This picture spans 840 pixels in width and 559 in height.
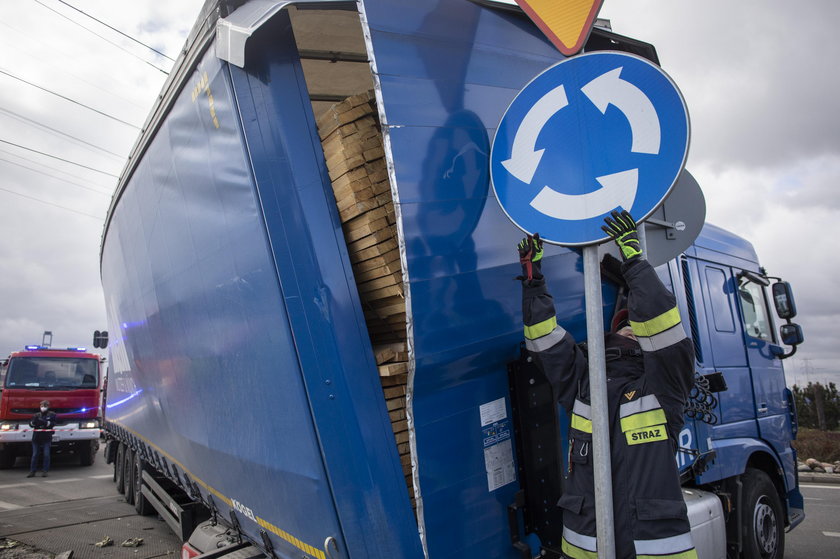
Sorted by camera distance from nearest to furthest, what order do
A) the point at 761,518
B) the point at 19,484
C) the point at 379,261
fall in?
the point at 379,261 → the point at 761,518 → the point at 19,484

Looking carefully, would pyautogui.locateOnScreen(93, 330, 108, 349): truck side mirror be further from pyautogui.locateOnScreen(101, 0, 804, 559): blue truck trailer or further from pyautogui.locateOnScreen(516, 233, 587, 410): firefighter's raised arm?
pyautogui.locateOnScreen(516, 233, 587, 410): firefighter's raised arm

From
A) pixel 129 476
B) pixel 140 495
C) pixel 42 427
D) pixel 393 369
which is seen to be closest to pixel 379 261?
pixel 393 369

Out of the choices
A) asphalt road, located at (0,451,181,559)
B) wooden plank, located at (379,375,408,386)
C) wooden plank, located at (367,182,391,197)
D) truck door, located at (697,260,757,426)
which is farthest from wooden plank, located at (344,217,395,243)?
asphalt road, located at (0,451,181,559)

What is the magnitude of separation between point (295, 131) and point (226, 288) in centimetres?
85

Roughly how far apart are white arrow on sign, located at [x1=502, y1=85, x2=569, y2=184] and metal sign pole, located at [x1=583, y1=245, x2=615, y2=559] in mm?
519

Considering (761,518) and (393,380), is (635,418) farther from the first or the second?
(761,518)

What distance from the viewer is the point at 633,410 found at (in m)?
2.14

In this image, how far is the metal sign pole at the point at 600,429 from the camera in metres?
1.60

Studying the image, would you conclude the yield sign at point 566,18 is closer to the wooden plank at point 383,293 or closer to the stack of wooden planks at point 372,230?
the stack of wooden planks at point 372,230

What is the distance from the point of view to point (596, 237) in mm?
1701

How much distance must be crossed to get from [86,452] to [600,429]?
49.5 feet

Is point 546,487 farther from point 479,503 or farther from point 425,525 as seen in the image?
point 425,525

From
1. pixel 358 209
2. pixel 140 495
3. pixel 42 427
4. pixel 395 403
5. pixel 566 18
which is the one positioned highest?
pixel 566 18

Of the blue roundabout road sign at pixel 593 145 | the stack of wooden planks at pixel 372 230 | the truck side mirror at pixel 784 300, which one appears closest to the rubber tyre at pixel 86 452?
the stack of wooden planks at pixel 372 230
